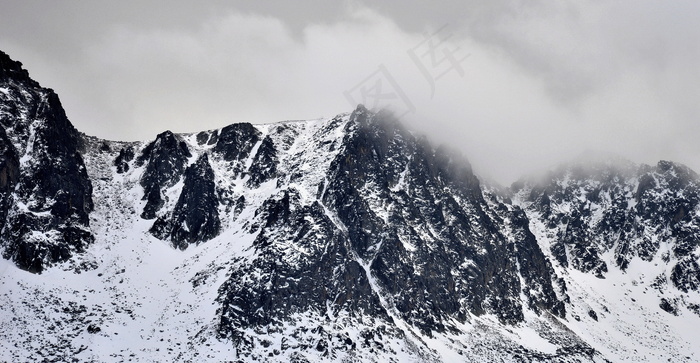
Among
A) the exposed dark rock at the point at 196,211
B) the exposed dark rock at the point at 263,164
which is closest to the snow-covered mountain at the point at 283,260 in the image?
the exposed dark rock at the point at 196,211

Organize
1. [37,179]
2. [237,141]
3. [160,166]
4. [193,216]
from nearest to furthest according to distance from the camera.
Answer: [37,179] → [193,216] → [160,166] → [237,141]

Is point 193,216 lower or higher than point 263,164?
lower

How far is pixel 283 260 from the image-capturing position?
124 meters

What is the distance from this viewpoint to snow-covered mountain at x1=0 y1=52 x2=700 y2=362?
109750 millimetres

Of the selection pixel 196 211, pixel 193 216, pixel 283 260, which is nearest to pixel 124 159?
pixel 196 211

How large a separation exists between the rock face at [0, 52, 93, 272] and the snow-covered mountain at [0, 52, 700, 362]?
1.13ft

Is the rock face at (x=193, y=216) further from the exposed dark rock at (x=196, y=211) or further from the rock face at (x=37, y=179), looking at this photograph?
the rock face at (x=37, y=179)

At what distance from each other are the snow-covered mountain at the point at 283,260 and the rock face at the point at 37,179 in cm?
34

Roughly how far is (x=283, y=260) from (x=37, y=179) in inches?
1898

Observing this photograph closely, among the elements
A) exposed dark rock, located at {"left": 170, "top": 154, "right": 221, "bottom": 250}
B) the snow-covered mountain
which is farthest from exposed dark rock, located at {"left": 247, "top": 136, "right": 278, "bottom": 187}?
exposed dark rock, located at {"left": 170, "top": 154, "right": 221, "bottom": 250}

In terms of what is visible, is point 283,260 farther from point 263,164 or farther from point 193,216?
point 263,164

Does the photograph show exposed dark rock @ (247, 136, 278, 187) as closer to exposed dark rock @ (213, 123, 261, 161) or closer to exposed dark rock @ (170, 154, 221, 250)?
exposed dark rock @ (213, 123, 261, 161)

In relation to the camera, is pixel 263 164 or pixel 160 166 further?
pixel 263 164

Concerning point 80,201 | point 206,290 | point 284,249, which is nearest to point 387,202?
point 284,249
